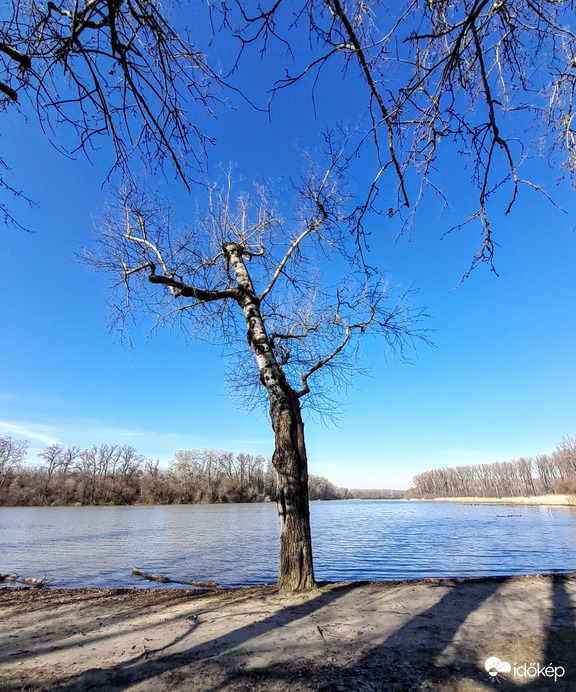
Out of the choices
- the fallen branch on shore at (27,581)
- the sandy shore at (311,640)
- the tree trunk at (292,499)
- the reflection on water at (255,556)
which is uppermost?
the tree trunk at (292,499)

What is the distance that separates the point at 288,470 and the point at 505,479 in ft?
452

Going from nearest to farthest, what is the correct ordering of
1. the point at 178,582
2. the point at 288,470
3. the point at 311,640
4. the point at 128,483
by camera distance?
the point at 311,640, the point at 288,470, the point at 178,582, the point at 128,483

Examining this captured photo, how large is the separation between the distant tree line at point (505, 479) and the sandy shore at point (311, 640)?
3116 inches

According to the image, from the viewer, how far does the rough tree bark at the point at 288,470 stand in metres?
5.69

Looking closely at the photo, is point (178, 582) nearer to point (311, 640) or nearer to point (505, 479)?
point (311, 640)

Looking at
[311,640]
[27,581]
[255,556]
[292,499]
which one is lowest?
[255,556]

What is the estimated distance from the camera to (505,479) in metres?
120

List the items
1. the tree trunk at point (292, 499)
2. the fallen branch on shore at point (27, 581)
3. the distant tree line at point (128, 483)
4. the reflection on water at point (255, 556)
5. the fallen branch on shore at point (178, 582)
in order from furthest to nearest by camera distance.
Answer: the distant tree line at point (128, 483) < the reflection on water at point (255, 556) < the fallen branch on shore at point (27, 581) < the fallen branch on shore at point (178, 582) < the tree trunk at point (292, 499)

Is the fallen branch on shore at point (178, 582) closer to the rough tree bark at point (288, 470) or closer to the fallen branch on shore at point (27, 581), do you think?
the fallen branch on shore at point (27, 581)

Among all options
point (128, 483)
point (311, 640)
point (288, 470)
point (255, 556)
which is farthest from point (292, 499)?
point (128, 483)

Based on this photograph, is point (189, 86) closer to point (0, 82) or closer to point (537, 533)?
point (0, 82)

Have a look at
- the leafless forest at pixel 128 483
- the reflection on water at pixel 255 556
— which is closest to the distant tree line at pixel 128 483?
the leafless forest at pixel 128 483

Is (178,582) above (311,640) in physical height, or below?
below

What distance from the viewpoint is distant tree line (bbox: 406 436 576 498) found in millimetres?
86875
